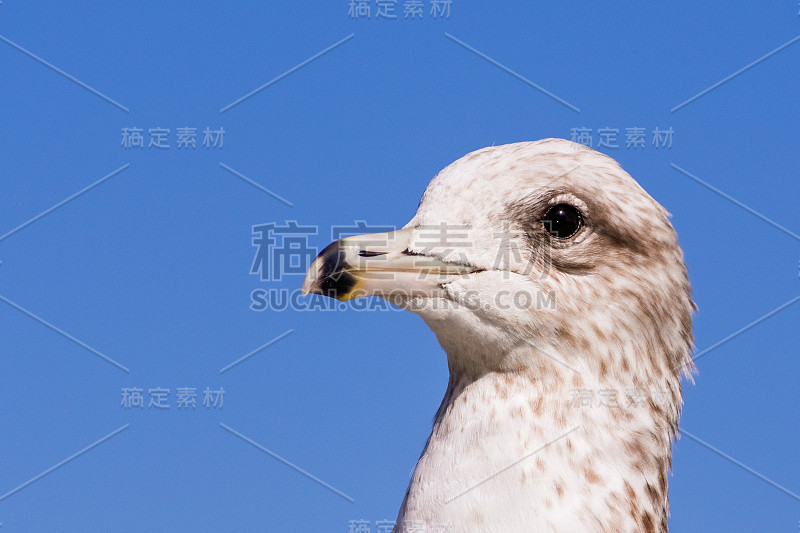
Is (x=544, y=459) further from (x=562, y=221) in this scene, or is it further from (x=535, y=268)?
(x=562, y=221)

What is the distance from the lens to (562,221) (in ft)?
14.1

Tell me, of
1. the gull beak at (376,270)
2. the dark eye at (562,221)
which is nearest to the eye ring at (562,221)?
the dark eye at (562,221)

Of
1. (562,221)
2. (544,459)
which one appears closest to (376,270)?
(562,221)

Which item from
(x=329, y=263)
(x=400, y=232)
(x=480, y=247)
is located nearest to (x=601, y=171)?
(x=480, y=247)

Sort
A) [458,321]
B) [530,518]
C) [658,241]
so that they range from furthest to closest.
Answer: [658,241] < [458,321] < [530,518]

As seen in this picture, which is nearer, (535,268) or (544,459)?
(544,459)

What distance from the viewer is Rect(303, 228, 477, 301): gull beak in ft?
13.0

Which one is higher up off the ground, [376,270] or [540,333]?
[376,270]

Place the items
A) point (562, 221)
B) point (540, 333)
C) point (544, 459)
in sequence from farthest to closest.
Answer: point (562, 221) → point (540, 333) → point (544, 459)

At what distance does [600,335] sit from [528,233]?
1.84ft

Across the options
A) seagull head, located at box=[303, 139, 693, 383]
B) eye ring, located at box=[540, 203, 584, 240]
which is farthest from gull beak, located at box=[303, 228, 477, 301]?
eye ring, located at box=[540, 203, 584, 240]

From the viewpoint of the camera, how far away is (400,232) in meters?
4.20

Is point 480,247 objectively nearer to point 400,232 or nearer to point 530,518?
point 400,232

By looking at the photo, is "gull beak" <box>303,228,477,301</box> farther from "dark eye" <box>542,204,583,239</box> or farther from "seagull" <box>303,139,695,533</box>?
"dark eye" <box>542,204,583,239</box>
